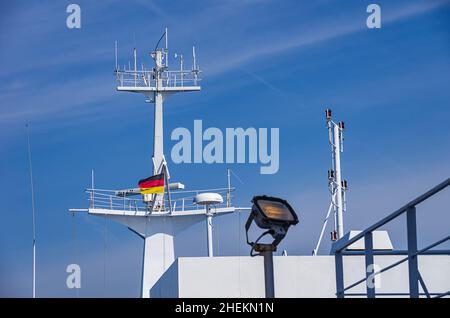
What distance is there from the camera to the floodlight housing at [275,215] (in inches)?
422

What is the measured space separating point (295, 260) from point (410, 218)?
12349 millimetres

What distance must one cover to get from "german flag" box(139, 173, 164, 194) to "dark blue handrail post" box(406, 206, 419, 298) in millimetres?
22682

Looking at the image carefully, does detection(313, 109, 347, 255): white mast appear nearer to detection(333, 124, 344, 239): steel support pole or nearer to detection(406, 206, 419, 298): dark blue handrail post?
detection(333, 124, 344, 239): steel support pole

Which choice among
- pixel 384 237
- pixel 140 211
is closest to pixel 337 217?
pixel 384 237

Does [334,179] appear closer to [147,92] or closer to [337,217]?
[337,217]

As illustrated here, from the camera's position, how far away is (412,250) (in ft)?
37.1

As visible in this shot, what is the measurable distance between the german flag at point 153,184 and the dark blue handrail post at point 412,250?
22682mm

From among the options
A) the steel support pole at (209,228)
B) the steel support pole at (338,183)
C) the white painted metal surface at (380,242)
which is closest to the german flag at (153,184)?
the steel support pole at (209,228)

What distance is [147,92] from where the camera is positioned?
35.9m

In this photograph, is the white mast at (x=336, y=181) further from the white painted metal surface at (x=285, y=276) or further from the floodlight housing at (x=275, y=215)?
the floodlight housing at (x=275, y=215)

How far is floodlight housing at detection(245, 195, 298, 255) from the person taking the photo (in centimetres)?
1072

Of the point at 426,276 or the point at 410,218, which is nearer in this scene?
the point at 410,218

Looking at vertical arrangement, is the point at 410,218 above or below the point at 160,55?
below
